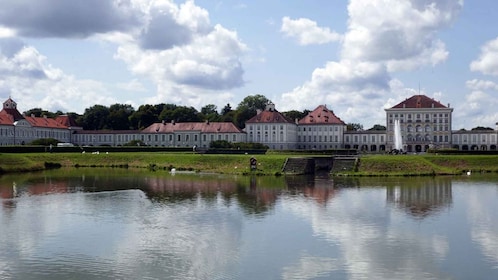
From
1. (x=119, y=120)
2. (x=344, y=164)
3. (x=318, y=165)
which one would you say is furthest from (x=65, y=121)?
(x=344, y=164)

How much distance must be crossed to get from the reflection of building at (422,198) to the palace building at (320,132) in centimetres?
5616

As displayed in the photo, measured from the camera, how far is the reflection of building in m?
26.3

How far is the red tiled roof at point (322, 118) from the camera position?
9669 cm

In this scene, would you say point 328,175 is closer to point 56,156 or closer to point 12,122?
point 56,156

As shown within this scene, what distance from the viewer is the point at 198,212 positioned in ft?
81.1

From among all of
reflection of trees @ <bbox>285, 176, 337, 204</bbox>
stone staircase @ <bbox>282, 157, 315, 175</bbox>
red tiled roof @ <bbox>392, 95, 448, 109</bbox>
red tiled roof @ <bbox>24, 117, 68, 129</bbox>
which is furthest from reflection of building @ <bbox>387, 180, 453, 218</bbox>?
red tiled roof @ <bbox>24, 117, 68, 129</bbox>

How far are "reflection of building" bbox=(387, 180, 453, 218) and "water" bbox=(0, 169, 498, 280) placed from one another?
0.08 meters

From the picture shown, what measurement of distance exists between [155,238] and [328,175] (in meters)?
29.3

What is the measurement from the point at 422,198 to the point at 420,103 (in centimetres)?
6852

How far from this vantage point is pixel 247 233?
2022 centimetres

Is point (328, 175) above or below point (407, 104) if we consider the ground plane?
below

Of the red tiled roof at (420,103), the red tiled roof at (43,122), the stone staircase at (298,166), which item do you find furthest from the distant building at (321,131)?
the stone staircase at (298,166)

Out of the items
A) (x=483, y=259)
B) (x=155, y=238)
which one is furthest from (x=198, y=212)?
(x=483, y=259)

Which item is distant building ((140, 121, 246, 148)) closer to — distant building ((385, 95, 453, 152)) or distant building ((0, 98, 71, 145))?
distant building ((0, 98, 71, 145))
